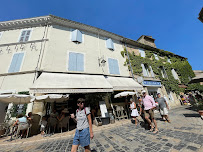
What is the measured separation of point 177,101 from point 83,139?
50.3ft

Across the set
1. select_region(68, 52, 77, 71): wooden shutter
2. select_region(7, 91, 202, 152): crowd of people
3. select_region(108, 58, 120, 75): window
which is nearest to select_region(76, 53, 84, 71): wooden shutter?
select_region(68, 52, 77, 71): wooden shutter

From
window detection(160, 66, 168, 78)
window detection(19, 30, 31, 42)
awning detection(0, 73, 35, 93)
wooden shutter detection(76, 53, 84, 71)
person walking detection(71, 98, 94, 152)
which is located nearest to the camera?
person walking detection(71, 98, 94, 152)

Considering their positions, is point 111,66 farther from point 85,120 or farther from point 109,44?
point 85,120

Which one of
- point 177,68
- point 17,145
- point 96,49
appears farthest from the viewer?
point 177,68

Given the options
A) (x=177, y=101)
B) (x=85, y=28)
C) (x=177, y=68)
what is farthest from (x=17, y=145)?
(x=177, y=68)

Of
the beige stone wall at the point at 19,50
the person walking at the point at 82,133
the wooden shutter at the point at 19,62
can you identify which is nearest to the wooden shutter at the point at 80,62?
the beige stone wall at the point at 19,50

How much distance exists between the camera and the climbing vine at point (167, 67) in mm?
11651

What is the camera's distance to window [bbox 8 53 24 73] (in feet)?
23.8

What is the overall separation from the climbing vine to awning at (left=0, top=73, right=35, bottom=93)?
10.3 metres

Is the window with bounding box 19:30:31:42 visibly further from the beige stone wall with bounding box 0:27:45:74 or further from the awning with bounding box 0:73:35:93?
the awning with bounding box 0:73:35:93

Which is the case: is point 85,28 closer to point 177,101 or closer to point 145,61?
point 145,61

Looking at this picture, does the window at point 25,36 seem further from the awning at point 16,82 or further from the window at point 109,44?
the window at point 109,44

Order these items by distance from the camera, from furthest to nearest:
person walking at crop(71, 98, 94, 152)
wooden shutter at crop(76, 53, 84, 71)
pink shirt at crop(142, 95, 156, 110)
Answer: wooden shutter at crop(76, 53, 84, 71) → pink shirt at crop(142, 95, 156, 110) → person walking at crop(71, 98, 94, 152)

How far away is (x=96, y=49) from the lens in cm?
1018
